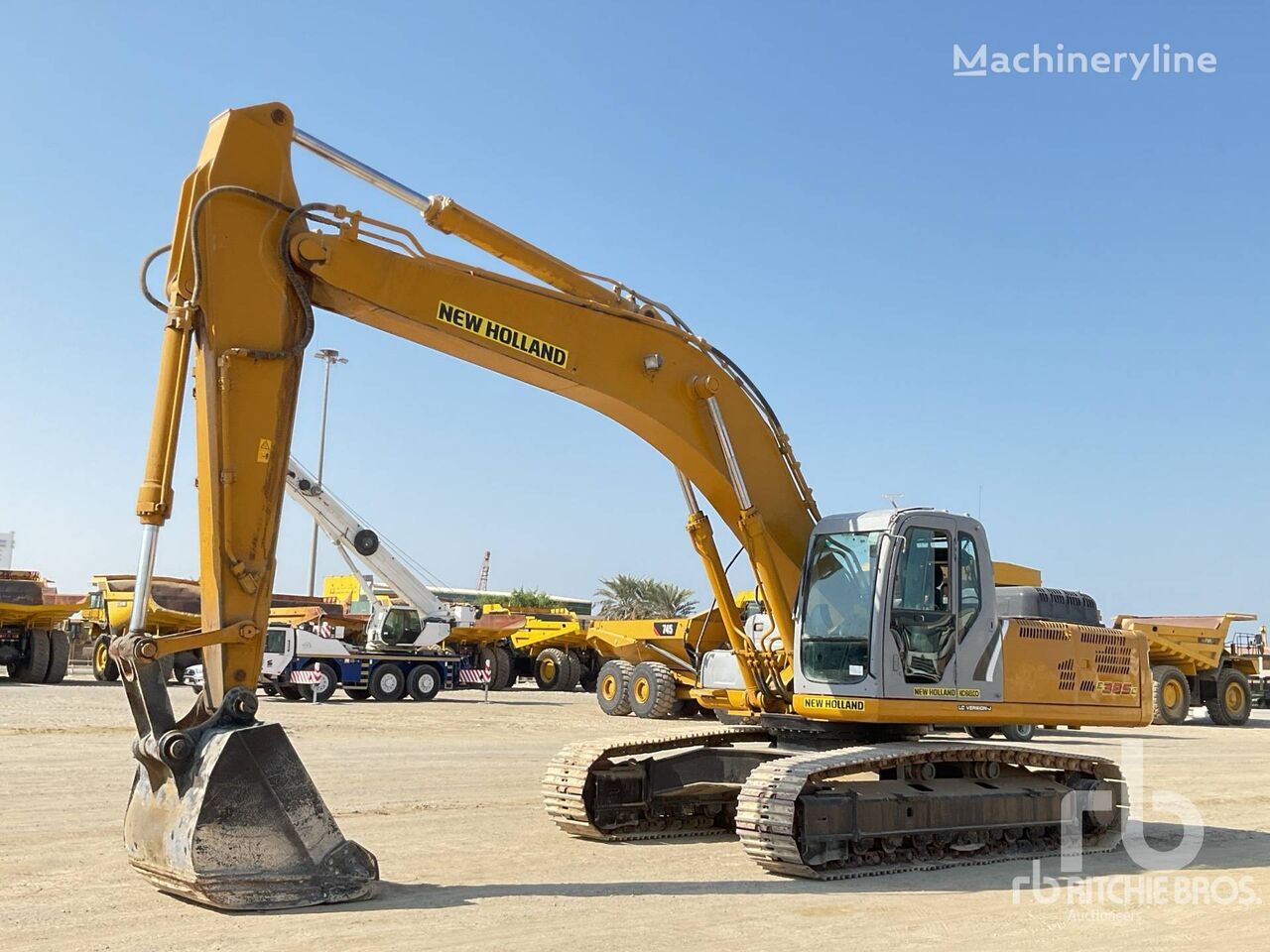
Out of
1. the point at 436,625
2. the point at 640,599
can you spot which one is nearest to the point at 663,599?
the point at 640,599

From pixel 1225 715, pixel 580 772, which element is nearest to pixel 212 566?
pixel 580 772

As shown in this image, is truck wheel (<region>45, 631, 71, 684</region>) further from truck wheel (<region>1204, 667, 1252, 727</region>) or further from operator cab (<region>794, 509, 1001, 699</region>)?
truck wheel (<region>1204, 667, 1252, 727</region>)

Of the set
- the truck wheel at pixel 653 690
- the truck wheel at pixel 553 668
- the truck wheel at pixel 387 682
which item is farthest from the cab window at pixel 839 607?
the truck wheel at pixel 553 668

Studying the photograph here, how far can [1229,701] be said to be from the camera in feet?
104

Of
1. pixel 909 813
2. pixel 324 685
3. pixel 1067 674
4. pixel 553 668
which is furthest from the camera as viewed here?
pixel 553 668

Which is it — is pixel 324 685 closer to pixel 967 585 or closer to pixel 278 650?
pixel 278 650

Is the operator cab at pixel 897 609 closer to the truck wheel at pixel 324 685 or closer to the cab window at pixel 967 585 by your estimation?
the cab window at pixel 967 585

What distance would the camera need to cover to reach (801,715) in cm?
1047

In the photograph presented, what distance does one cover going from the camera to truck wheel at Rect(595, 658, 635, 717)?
26.3m

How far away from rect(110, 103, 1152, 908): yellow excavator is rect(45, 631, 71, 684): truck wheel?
2460 cm

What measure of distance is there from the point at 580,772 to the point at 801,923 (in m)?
3.34

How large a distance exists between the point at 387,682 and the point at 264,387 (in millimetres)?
23622

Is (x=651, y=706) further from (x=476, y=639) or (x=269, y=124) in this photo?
(x=269, y=124)

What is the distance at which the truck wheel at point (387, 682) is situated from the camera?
3083 cm
